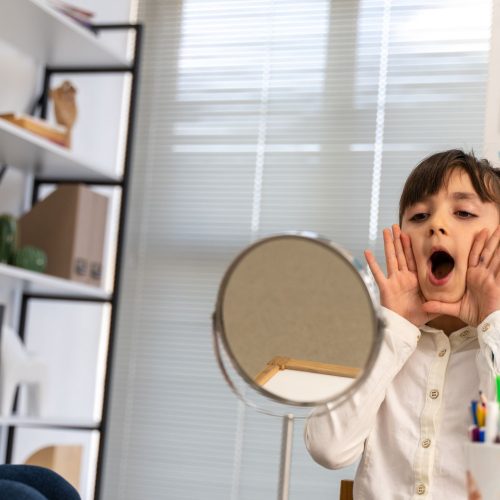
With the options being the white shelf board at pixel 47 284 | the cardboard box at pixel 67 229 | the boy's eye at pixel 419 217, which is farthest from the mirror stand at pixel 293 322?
the cardboard box at pixel 67 229

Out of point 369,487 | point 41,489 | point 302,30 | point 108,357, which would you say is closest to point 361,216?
point 302,30

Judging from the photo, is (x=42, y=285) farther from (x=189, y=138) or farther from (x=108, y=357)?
(x=189, y=138)

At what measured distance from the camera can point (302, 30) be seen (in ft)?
10.8

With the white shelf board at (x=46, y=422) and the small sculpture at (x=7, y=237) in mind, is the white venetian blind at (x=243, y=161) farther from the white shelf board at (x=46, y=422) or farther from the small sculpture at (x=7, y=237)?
the small sculpture at (x=7, y=237)

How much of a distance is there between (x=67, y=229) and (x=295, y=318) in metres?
2.04

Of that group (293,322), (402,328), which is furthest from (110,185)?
(293,322)

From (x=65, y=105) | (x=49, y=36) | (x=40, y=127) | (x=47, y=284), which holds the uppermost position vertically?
(x=49, y=36)

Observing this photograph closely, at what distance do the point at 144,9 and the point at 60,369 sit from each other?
1.39 metres

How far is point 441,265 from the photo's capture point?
1383 millimetres

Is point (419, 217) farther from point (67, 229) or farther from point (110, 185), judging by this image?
point (110, 185)

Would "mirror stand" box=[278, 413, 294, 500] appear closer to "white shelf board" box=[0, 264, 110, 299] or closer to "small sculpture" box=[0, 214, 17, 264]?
"white shelf board" box=[0, 264, 110, 299]

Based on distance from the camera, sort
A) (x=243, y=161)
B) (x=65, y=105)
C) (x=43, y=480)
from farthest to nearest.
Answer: (x=243, y=161) < (x=65, y=105) < (x=43, y=480)

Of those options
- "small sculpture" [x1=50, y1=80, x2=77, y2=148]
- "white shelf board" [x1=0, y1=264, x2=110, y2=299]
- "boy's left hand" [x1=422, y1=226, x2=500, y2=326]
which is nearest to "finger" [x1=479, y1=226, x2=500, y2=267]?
"boy's left hand" [x1=422, y1=226, x2=500, y2=326]

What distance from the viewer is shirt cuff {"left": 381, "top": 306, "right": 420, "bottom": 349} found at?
4.20 ft
